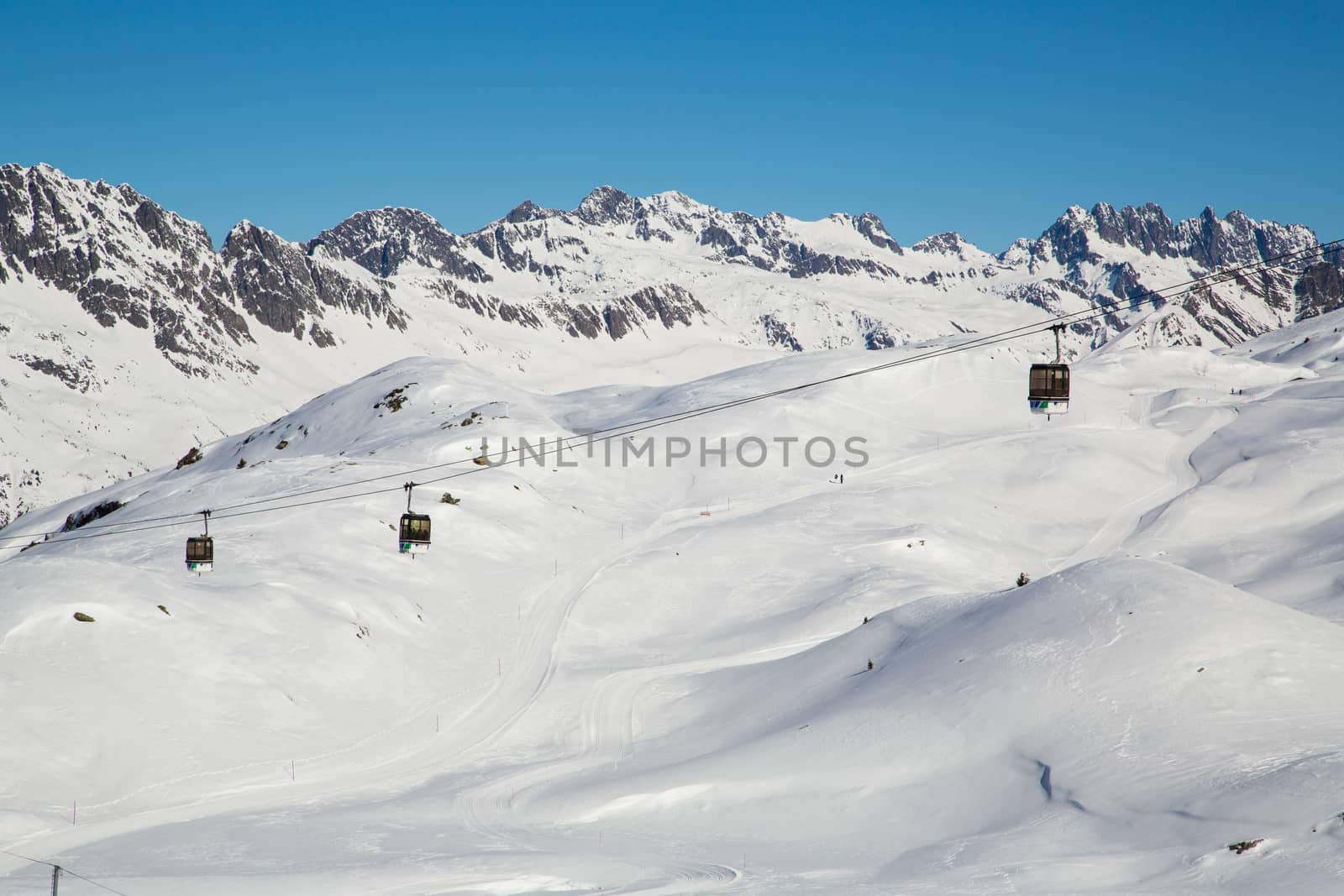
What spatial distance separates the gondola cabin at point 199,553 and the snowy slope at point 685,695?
0.90 meters

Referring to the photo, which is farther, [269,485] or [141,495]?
[141,495]

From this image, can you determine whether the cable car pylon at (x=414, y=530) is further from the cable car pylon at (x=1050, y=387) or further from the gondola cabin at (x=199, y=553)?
the cable car pylon at (x=1050, y=387)

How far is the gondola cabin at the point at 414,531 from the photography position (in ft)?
190

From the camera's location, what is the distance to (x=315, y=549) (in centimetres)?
6159

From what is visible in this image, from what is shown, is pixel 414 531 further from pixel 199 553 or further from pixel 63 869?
pixel 63 869

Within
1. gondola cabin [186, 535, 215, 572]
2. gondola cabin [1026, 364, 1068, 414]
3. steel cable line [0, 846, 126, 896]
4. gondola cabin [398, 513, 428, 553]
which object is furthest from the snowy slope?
gondola cabin [1026, 364, 1068, 414]

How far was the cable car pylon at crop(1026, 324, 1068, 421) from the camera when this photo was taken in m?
39.2

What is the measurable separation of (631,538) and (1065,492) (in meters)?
37.7

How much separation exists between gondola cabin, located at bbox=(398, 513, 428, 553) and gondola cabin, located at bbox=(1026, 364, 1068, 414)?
3176cm

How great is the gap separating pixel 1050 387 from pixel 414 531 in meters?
33.2

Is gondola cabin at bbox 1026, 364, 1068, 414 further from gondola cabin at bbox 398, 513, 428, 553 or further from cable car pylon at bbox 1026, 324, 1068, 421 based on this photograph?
gondola cabin at bbox 398, 513, 428, 553

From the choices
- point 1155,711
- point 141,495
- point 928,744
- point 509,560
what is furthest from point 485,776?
point 141,495

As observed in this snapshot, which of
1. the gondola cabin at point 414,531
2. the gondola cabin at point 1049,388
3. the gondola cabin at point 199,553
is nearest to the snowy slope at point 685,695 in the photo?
the gondola cabin at point 199,553

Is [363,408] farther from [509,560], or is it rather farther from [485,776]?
[485,776]
